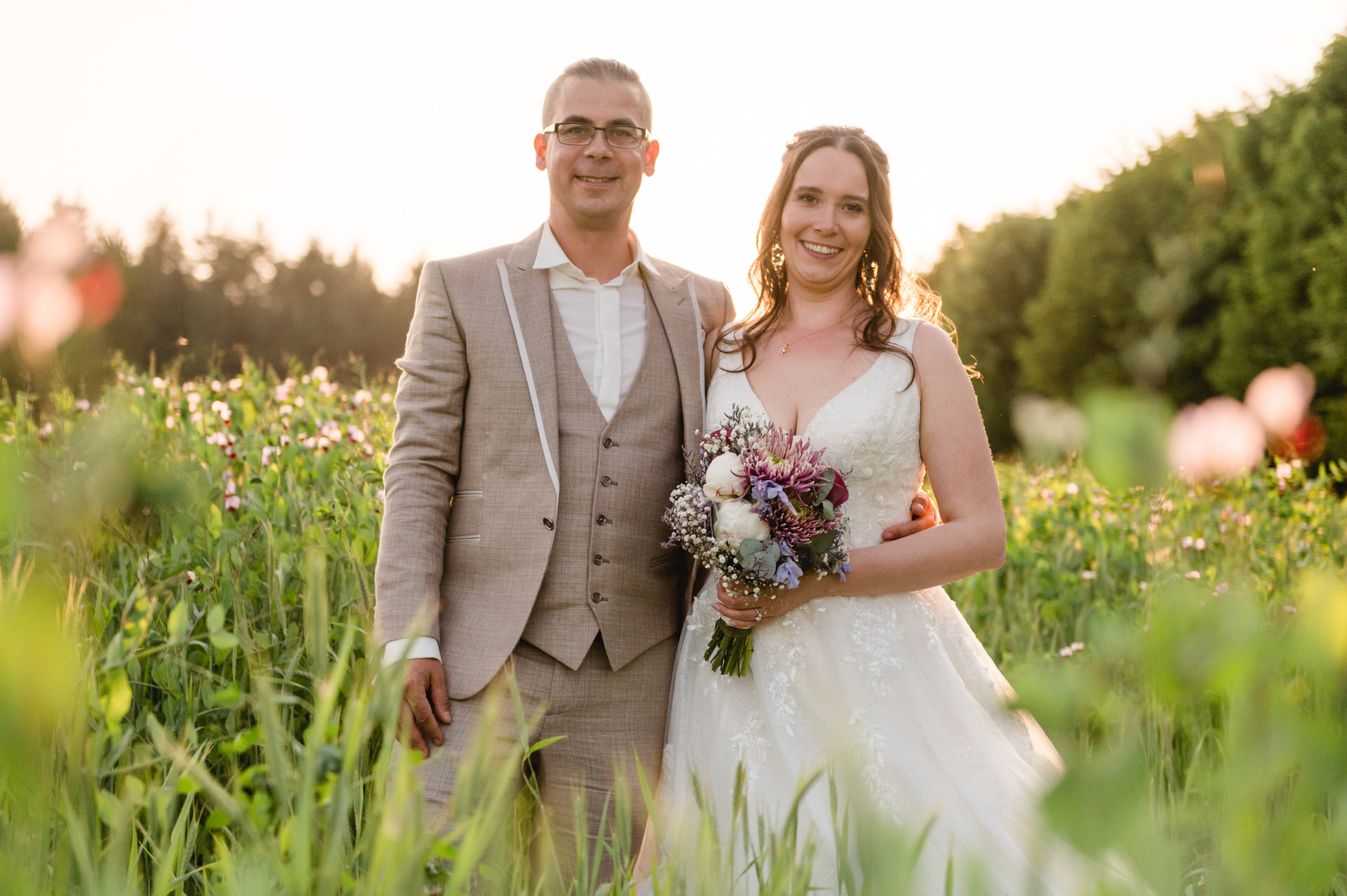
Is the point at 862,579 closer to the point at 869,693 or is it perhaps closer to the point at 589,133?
the point at 869,693

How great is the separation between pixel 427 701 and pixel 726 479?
0.92 metres

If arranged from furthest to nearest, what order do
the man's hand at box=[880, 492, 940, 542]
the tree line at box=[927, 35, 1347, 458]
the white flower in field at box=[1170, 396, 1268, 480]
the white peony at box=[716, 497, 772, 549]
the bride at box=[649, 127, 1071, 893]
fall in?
the tree line at box=[927, 35, 1347, 458], the man's hand at box=[880, 492, 940, 542], the bride at box=[649, 127, 1071, 893], the white peony at box=[716, 497, 772, 549], the white flower in field at box=[1170, 396, 1268, 480]

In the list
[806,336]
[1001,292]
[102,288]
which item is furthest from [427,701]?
[1001,292]

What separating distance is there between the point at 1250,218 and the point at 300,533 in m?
15.0

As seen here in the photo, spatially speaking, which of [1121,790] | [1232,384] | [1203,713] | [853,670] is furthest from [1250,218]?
[1121,790]

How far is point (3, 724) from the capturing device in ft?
1.26

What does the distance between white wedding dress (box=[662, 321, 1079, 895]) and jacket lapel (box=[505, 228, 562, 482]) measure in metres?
0.44

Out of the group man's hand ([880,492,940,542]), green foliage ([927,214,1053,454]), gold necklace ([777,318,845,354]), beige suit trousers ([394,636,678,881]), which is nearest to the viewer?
Answer: beige suit trousers ([394,636,678,881])

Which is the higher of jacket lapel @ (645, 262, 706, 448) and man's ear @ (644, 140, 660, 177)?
man's ear @ (644, 140, 660, 177)

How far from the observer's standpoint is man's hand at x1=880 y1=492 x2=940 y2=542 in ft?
8.35

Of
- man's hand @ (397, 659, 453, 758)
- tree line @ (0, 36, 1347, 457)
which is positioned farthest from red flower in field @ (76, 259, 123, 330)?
man's hand @ (397, 659, 453, 758)

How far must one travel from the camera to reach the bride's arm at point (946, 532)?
244cm

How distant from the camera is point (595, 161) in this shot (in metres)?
2.64

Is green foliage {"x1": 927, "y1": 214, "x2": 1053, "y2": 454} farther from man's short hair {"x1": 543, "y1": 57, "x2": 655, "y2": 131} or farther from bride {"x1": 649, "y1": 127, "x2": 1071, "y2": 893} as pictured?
man's short hair {"x1": 543, "y1": 57, "x2": 655, "y2": 131}
